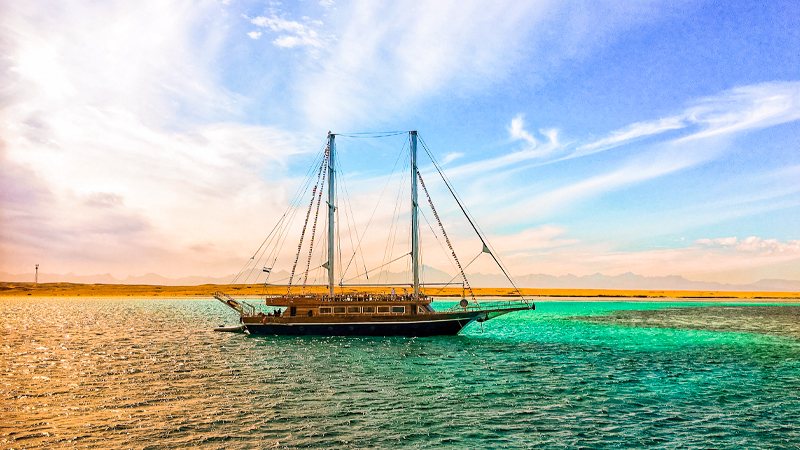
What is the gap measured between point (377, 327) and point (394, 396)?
29.5 metres

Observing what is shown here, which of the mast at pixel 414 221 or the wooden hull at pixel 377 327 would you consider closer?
the wooden hull at pixel 377 327

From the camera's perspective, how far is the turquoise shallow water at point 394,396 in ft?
64.3

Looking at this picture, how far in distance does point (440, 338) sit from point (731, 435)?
120ft

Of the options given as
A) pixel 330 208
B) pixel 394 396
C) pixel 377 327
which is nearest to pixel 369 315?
pixel 377 327

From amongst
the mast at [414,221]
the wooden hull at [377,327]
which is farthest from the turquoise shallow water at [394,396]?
the mast at [414,221]

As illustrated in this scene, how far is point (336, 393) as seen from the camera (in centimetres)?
2689

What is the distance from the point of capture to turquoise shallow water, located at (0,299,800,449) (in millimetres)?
19594

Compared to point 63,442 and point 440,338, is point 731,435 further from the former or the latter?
point 440,338

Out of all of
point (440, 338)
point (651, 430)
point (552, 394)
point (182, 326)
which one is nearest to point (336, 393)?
point (552, 394)

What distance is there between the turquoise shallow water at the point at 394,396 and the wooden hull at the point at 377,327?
6.20 metres

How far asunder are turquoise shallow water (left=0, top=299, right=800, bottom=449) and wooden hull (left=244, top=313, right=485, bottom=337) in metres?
6.20

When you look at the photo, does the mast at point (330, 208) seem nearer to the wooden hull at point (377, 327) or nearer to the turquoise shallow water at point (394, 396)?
the wooden hull at point (377, 327)

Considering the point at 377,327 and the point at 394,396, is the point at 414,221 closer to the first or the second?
the point at 377,327

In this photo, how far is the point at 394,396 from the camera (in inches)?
1036
